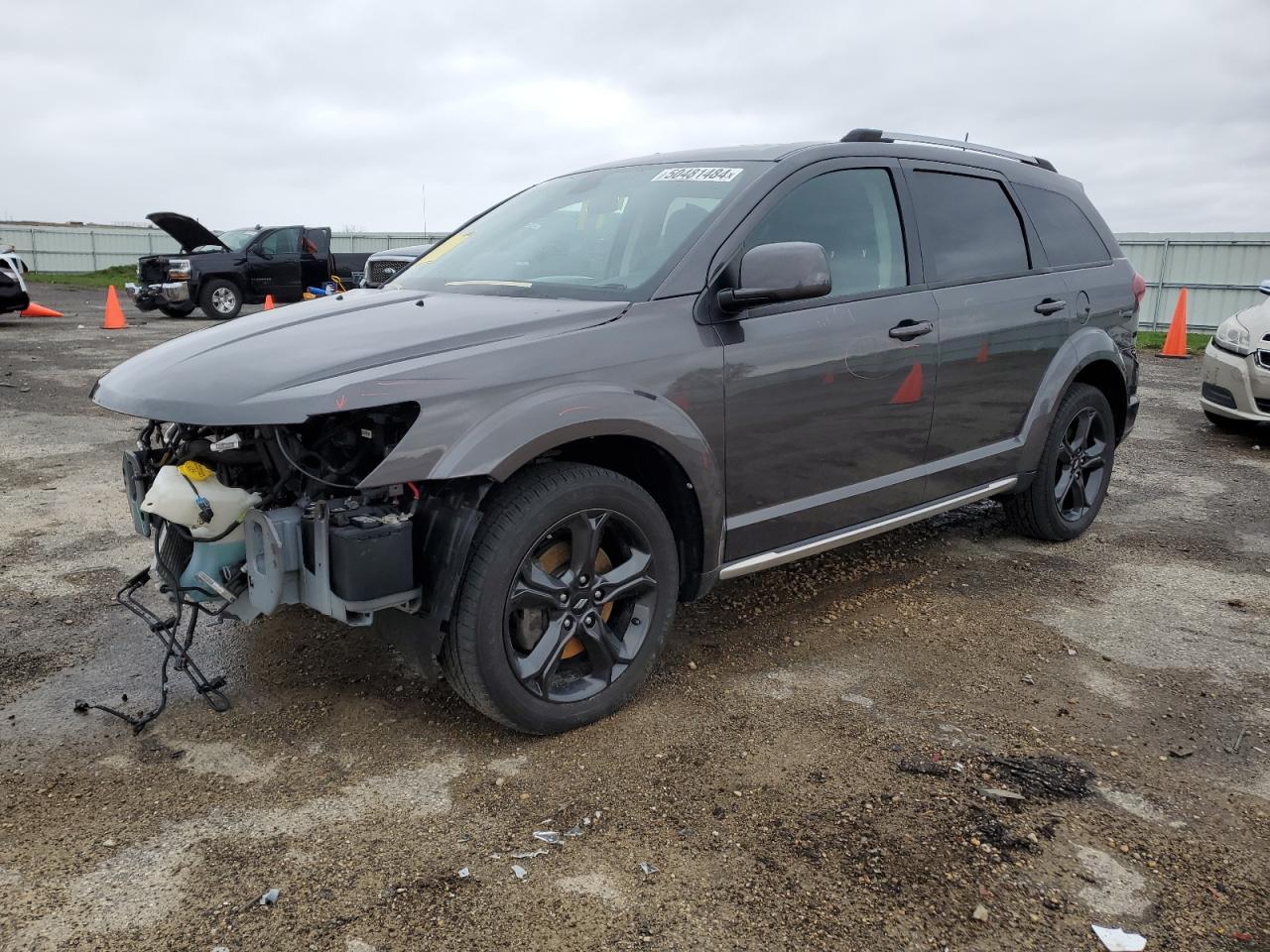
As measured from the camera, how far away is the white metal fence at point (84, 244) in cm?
3509

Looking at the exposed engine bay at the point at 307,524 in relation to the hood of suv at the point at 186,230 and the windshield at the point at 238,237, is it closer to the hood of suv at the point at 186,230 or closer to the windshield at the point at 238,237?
the hood of suv at the point at 186,230

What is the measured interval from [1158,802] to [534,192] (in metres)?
3.29

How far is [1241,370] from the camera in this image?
8.00 m

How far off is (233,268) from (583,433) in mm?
16997

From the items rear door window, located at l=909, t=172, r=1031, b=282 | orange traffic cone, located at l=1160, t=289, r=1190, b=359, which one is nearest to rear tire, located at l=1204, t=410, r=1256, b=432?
rear door window, located at l=909, t=172, r=1031, b=282

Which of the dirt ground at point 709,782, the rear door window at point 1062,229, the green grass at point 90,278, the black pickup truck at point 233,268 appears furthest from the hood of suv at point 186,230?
the rear door window at point 1062,229

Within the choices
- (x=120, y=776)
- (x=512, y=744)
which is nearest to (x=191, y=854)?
(x=120, y=776)

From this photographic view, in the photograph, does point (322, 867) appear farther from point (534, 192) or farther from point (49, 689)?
point (534, 192)

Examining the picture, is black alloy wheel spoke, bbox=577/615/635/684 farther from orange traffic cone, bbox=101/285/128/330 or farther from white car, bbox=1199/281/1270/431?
orange traffic cone, bbox=101/285/128/330

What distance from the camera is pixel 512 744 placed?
309 cm

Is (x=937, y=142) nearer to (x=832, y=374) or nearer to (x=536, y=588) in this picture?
(x=832, y=374)

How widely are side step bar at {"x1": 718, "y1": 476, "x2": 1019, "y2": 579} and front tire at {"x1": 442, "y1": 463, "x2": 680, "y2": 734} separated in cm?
36

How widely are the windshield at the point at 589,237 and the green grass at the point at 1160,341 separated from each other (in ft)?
45.7

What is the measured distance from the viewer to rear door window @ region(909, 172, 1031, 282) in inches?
164
